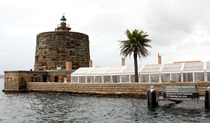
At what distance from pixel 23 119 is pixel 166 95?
13.3 metres

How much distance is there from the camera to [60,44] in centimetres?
5766

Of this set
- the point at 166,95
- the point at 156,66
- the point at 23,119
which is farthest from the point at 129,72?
the point at 23,119

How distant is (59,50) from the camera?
189 ft

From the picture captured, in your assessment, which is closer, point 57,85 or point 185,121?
point 185,121

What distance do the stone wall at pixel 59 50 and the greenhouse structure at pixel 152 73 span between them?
17.0 meters

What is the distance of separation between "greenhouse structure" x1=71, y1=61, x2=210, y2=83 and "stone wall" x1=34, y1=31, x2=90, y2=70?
1696cm

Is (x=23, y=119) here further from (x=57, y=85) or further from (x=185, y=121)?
(x=57, y=85)

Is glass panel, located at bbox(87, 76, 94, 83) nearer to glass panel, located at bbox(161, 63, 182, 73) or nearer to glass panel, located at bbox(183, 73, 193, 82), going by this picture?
glass panel, located at bbox(161, 63, 182, 73)

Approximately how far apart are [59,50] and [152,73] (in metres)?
29.5

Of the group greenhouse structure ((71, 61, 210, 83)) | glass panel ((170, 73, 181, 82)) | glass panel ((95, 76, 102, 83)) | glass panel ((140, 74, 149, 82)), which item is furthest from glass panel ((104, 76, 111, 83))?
glass panel ((170, 73, 181, 82))

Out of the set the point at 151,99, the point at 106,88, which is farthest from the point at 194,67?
the point at 106,88

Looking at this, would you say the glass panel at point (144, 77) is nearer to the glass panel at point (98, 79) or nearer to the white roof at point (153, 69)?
the white roof at point (153, 69)

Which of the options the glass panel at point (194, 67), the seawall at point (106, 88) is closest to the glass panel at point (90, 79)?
the seawall at point (106, 88)

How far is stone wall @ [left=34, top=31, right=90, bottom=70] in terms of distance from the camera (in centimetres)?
5719
